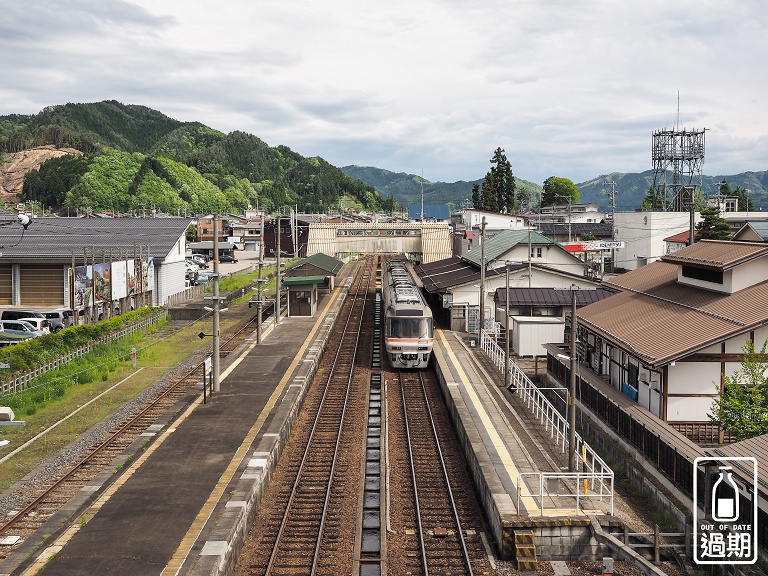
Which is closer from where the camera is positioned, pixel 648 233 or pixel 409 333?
pixel 409 333

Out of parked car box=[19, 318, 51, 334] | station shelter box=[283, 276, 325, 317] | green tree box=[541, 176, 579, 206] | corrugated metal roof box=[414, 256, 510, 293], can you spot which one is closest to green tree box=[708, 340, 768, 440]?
corrugated metal roof box=[414, 256, 510, 293]

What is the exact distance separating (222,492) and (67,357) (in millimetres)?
17339

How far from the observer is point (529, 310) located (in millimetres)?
35156

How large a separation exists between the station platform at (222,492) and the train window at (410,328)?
4.26 meters

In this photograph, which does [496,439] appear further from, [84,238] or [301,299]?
[84,238]

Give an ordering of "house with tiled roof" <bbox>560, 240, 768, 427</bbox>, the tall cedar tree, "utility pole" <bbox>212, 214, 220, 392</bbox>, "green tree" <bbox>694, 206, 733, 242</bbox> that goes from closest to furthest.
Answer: "house with tiled roof" <bbox>560, 240, 768, 427</bbox> → "utility pole" <bbox>212, 214, 220, 392</bbox> → "green tree" <bbox>694, 206, 733, 242</bbox> → the tall cedar tree

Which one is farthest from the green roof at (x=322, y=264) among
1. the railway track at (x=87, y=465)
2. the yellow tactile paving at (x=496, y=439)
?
the railway track at (x=87, y=465)

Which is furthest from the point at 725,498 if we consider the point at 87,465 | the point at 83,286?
the point at 83,286

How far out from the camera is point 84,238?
159ft

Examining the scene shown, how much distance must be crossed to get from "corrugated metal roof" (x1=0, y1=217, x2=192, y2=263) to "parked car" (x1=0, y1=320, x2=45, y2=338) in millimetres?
6820

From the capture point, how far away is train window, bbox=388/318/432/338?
96.6 ft

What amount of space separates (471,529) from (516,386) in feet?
35.9

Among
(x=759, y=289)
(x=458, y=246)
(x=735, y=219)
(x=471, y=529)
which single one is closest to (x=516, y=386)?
(x=759, y=289)

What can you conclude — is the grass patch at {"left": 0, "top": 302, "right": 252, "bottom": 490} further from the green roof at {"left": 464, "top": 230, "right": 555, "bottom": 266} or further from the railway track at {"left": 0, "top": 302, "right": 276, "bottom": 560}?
the green roof at {"left": 464, "top": 230, "right": 555, "bottom": 266}
